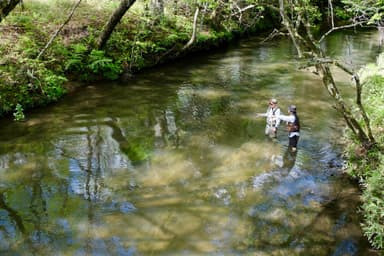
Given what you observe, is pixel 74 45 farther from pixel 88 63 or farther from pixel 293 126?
pixel 293 126

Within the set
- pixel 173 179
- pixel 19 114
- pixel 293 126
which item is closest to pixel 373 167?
pixel 293 126

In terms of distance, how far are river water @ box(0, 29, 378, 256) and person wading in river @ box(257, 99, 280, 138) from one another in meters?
0.33

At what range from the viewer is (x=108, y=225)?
873 centimetres

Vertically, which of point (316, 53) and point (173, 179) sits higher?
point (316, 53)

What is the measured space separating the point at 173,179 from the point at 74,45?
10351 millimetres

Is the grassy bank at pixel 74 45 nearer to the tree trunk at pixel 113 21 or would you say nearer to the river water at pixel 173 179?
the tree trunk at pixel 113 21

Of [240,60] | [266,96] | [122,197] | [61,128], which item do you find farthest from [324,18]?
[122,197]

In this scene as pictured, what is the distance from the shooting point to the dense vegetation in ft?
29.7

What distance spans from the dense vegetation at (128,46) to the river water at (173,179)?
794mm

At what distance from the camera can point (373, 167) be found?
9781 mm

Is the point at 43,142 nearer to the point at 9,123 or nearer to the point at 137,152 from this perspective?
the point at 9,123

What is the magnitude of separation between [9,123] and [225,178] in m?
7.79

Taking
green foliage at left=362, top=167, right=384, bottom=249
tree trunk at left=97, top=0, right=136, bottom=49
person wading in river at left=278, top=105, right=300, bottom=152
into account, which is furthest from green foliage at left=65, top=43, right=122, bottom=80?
green foliage at left=362, top=167, right=384, bottom=249

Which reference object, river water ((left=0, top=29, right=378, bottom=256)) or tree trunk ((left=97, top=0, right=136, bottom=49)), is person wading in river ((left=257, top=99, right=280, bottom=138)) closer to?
river water ((left=0, top=29, right=378, bottom=256))
